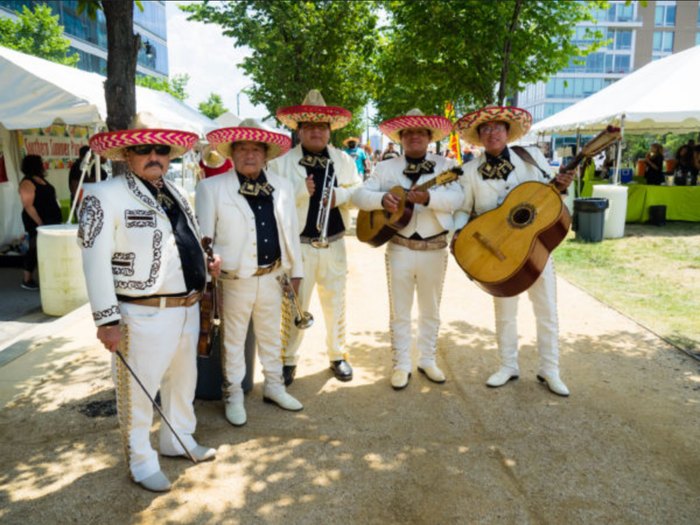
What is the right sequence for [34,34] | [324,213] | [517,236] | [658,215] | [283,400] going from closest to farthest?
[517,236] → [283,400] → [324,213] → [658,215] → [34,34]

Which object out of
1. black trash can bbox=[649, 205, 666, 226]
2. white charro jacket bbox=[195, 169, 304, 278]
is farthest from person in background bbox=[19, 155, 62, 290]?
black trash can bbox=[649, 205, 666, 226]

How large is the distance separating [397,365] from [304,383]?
77cm

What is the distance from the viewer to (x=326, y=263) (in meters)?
4.46

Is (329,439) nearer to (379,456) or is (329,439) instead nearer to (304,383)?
(379,456)

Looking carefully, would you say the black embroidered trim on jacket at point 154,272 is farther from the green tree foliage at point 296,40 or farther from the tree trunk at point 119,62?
the green tree foliage at point 296,40

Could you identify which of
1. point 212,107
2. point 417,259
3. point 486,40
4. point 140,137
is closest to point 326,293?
point 417,259

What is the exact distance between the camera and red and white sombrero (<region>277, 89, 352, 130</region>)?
169 inches

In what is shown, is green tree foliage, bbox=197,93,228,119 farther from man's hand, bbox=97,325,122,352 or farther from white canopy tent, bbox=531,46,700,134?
man's hand, bbox=97,325,122,352

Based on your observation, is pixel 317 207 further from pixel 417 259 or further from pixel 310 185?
pixel 417 259

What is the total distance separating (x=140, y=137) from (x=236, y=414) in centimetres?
198

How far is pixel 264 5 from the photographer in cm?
1113

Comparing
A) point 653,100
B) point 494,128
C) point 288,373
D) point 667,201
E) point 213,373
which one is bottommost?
point 288,373

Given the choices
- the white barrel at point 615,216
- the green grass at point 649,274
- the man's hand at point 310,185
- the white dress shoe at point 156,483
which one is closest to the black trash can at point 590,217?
the green grass at point 649,274

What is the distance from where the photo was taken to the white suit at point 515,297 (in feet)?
13.8
